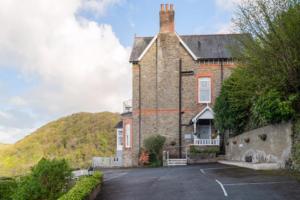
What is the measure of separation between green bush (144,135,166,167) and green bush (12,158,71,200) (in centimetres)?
1607

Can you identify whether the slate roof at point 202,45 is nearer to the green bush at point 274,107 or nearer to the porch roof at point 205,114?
the porch roof at point 205,114

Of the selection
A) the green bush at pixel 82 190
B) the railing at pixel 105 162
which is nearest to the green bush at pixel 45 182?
the green bush at pixel 82 190

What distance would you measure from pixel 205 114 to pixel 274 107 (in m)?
14.5

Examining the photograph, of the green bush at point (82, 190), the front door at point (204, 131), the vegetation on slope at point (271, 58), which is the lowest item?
the green bush at point (82, 190)

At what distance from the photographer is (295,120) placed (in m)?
18.3

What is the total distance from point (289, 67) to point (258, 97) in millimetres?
3342

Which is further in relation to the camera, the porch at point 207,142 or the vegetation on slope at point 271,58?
the porch at point 207,142

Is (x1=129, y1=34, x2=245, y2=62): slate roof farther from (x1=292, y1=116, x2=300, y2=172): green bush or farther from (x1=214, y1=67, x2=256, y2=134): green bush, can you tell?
(x1=292, y1=116, x2=300, y2=172): green bush

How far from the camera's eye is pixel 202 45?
35938 millimetres

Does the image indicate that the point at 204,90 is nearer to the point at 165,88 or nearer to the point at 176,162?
the point at 165,88

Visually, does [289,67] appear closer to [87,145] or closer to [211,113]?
[211,113]

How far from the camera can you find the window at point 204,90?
113 ft

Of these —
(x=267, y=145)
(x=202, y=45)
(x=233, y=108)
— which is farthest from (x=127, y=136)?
(x=267, y=145)

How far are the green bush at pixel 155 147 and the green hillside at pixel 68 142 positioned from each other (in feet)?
82.4
